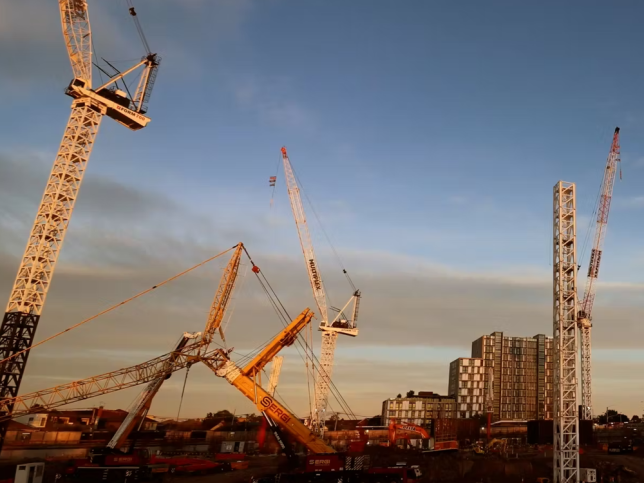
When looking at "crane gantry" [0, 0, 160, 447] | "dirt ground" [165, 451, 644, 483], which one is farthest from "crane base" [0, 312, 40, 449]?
"dirt ground" [165, 451, 644, 483]

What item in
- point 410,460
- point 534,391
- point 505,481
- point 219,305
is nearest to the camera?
point 505,481

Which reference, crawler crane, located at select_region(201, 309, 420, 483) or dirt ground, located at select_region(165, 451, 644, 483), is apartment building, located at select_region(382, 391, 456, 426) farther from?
crawler crane, located at select_region(201, 309, 420, 483)

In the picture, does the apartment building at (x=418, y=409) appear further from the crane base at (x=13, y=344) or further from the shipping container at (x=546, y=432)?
the crane base at (x=13, y=344)

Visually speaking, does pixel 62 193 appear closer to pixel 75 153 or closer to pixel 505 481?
pixel 75 153

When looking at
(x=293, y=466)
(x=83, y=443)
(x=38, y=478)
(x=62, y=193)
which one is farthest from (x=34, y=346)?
(x=83, y=443)

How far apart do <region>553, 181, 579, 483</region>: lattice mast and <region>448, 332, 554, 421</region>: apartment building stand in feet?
409

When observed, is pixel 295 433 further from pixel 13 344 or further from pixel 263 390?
pixel 13 344

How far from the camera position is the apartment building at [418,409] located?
15538 cm

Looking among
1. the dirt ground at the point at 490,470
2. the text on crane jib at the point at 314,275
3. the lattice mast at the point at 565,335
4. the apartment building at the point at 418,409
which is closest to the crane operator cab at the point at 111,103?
the dirt ground at the point at 490,470

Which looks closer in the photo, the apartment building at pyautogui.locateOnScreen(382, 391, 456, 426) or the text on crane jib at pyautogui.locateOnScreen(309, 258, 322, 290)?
the text on crane jib at pyautogui.locateOnScreen(309, 258, 322, 290)

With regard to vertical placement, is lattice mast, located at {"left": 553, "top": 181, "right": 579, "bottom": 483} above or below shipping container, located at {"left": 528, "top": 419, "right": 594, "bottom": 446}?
above

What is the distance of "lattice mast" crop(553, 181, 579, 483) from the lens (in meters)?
41.3

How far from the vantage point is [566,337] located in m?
42.7

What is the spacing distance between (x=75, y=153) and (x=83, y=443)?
143 feet
